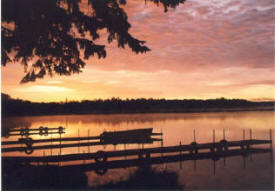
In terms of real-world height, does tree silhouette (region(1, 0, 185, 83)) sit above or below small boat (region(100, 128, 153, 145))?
above

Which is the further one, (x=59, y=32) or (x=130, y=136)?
(x=130, y=136)

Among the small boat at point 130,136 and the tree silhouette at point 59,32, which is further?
the small boat at point 130,136

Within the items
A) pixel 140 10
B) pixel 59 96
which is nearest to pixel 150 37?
pixel 140 10

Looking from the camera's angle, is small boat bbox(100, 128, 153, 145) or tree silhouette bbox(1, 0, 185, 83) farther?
small boat bbox(100, 128, 153, 145)

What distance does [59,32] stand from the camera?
22.2ft

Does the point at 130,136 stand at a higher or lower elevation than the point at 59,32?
lower

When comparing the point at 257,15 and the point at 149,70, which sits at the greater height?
the point at 257,15

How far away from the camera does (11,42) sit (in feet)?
21.4

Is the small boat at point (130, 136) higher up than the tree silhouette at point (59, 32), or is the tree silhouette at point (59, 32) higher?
the tree silhouette at point (59, 32)

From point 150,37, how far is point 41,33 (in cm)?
200

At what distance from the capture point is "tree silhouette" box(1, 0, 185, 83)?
639cm

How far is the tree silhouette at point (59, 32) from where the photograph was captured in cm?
639

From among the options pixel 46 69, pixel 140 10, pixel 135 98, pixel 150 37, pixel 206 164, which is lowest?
pixel 206 164

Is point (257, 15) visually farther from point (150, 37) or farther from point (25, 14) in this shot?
point (25, 14)
